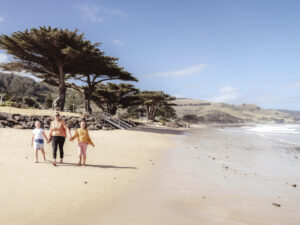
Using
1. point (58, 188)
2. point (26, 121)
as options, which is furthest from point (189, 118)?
point (58, 188)

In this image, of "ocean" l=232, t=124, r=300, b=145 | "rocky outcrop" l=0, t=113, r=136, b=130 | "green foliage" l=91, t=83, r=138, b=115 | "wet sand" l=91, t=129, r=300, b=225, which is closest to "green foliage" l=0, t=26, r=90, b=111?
"rocky outcrop" l=0, t=113, r=136, b=130

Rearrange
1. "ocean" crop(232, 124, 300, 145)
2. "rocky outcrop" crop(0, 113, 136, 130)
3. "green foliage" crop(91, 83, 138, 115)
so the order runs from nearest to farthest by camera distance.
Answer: "rocky outcrop" crop(0, 113, 136, 130) < "ocean" crop(232, 124, 300, 145) < "green foliage" crop(91, 83, 138, 115)

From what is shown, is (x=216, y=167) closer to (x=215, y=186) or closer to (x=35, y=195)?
(x=215, y=186)

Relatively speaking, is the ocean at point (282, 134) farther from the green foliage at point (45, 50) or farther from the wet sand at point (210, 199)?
the green foliage at point (45, 50)

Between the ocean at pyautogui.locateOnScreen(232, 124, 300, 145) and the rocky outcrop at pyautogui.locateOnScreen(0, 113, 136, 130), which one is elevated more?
the rocky outcrop at pyautogui.locateOnScreen(0, 113, 136, 130)

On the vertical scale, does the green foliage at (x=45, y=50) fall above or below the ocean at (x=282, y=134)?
above

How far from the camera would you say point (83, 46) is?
25.6 m

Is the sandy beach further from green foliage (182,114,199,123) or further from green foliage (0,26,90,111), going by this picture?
green foliage (182,114,199,123)

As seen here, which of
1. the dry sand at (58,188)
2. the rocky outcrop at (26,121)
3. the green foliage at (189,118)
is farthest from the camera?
the green foliage at (189,118)

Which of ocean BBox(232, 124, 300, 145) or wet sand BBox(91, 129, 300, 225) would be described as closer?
wet sand BBox(91, 129, 300, 225)

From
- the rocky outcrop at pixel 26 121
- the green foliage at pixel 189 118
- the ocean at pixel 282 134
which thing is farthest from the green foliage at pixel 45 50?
the green foliage at pixel 189 118

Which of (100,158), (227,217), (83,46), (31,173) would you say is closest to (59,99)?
(83,46)

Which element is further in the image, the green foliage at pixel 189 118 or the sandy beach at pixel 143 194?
the green foliage at pixel 189 118

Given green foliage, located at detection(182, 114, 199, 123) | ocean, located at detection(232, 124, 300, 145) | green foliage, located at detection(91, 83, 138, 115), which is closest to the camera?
ocean, located at detection(232, 124, 300, 145)
